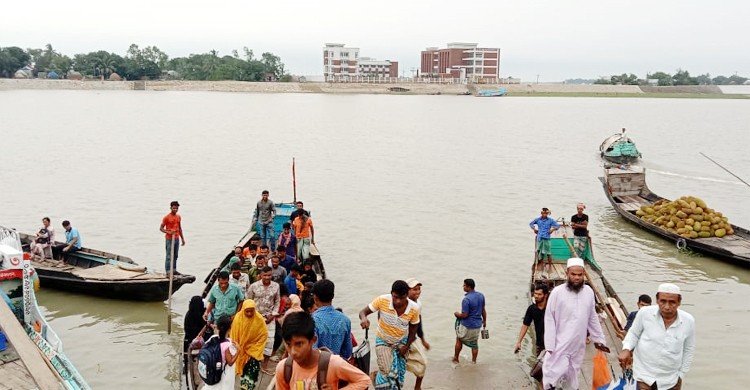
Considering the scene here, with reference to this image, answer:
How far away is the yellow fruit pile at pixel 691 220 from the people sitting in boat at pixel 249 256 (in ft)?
38.4

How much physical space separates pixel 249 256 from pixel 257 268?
1.53 meters

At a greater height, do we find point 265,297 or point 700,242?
point 265,297

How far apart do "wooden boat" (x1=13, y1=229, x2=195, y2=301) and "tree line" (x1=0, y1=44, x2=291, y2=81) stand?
123 meters

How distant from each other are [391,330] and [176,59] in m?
162

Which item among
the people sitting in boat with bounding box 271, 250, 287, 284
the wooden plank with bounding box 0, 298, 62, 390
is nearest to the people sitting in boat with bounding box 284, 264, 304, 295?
the people sitting in boat with bounding box 271, 250, 287, 284

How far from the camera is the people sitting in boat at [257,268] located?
966 centimetres

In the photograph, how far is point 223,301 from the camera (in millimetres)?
7910

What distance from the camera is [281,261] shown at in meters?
9.99

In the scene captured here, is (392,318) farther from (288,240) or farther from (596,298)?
(288,240)

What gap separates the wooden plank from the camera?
480 centimetres

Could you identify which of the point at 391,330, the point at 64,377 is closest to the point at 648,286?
the point at 391,330

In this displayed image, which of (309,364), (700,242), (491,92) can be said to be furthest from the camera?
(491,92)

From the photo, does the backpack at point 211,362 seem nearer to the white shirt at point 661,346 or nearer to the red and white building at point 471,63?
the white shirt at point 661,346

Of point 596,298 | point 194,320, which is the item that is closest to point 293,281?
point 194,320
